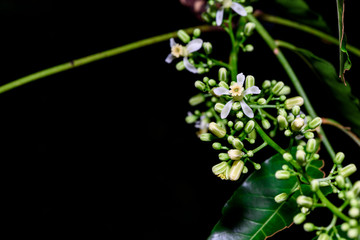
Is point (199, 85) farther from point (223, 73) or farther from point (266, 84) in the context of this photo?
point (266, 84)

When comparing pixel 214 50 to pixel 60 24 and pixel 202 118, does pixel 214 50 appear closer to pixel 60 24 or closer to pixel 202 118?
pixel 202 118

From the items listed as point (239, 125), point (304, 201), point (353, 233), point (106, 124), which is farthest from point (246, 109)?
point (106, 124)

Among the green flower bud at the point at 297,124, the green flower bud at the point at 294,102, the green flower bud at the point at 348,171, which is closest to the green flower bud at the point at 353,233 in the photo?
the green flower bud at the point at 348,171

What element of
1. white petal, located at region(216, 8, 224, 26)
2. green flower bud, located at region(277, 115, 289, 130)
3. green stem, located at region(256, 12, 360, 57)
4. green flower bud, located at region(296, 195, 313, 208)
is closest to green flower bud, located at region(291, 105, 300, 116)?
green flower bud, located at region(277, 115, 289, 130)

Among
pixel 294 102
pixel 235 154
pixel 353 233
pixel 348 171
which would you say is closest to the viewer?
pixel 353 233

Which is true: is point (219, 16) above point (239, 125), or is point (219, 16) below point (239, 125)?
above
